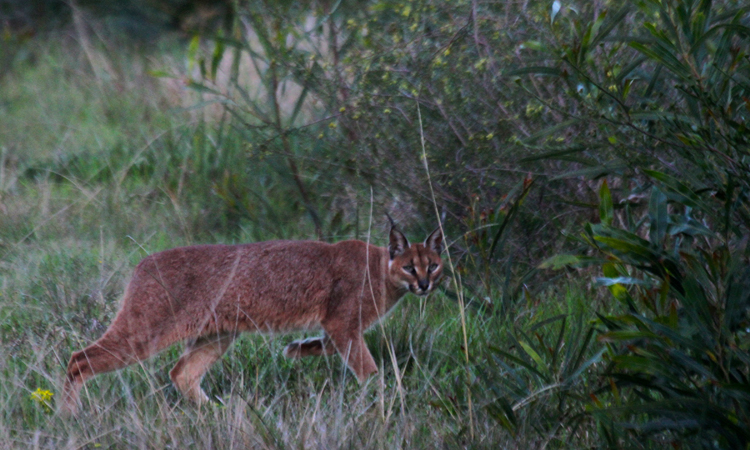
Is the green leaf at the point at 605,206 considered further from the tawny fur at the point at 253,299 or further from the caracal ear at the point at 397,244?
the caracal ear at the point at 397,244

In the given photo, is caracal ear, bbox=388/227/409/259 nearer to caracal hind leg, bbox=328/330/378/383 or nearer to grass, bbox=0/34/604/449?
grass, bbox=0/34/604/449

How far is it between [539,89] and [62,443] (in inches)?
119

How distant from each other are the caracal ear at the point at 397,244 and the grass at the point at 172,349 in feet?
1.07

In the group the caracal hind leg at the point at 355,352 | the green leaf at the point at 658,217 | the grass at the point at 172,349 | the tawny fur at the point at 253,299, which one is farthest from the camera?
the caracal hind leg at the point at 355,352

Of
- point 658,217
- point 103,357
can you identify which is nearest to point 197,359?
point 103,357

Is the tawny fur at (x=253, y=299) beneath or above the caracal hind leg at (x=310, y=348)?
above

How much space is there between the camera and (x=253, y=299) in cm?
460

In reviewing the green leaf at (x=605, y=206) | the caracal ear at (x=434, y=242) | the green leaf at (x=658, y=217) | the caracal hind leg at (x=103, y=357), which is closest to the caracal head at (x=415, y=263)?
the caracal ear at (x=434, y=242)

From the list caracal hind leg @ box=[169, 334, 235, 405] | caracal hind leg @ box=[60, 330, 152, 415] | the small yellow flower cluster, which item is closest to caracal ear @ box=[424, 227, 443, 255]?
caracal hind leg @ box=[169, 334, 235, 405]

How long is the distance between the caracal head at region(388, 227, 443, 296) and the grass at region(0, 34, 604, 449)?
0.19m

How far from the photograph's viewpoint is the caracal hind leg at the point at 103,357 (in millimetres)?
4133

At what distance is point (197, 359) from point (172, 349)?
0.32 m

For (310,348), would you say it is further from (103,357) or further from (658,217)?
(658,217)

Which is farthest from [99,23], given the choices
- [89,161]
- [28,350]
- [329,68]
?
[28,350]
